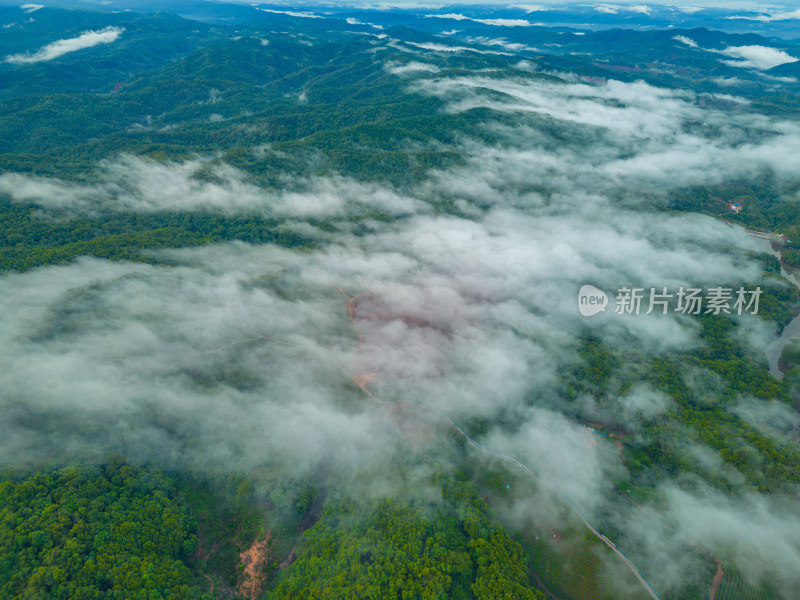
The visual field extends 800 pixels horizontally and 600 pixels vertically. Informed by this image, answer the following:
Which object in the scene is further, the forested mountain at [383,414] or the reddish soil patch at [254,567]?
the reddish soil patch at [254,567]

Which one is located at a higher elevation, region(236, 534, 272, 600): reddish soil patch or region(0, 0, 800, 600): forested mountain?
region(0, 0, 800, 600): forested mountain

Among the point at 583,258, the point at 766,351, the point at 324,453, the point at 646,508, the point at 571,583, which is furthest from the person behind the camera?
the point at 583,258

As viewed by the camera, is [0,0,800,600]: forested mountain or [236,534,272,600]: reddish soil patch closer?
[0,0,800,600]: forested mountain

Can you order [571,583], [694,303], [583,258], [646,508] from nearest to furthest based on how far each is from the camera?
1. [571,583]
2. [646,508]
3. [694,303]
4. [583,258]

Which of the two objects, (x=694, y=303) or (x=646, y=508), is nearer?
(x=646, y=508)

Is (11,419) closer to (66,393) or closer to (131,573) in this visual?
(66,393)

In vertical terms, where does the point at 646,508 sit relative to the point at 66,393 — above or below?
below

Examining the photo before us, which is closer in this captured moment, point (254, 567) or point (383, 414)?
point (254, 567)

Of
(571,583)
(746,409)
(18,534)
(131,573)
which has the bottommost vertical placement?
(571,583)

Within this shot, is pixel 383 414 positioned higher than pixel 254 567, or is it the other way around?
pixel 383 414

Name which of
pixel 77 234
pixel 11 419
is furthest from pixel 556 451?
pixel 77 234

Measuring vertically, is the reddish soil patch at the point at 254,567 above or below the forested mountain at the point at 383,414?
below
